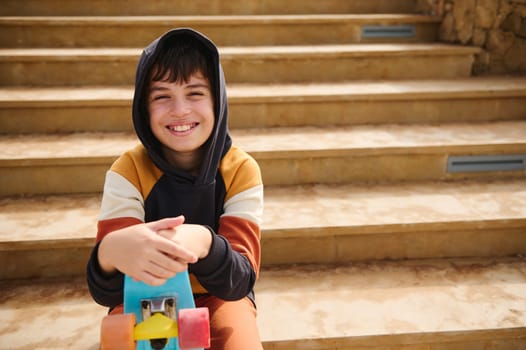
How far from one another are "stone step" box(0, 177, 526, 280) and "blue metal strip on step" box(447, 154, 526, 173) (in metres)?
0.19

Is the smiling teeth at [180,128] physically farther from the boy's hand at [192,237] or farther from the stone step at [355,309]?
the stone step at [355,309]

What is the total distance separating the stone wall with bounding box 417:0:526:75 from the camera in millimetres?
2697

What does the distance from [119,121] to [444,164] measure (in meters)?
1.52

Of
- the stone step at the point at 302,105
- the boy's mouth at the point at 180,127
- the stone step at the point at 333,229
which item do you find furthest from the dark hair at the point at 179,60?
the stone step at the point at 302,105

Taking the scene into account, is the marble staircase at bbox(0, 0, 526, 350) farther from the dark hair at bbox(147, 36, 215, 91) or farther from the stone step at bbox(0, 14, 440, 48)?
the dark hair at bbox(147, 36, 215, 91)

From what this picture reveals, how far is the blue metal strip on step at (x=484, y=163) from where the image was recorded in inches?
82.3

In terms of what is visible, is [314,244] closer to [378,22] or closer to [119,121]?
[119,121]

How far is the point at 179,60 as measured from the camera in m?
1.09

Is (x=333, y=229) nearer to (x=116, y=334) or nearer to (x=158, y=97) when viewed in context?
(x=158, y=97)

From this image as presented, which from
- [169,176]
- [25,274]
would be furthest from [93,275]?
[25,274]

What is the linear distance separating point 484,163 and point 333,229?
872 mm

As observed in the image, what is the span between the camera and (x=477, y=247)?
1816 mm

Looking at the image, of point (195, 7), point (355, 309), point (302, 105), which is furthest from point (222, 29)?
point (355, 309)

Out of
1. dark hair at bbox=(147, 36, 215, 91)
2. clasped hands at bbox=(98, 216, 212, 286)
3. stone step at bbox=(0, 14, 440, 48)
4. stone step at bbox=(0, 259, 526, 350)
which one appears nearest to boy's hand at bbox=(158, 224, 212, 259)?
clasped hands at bbox=(98, 216, 212, 286)
